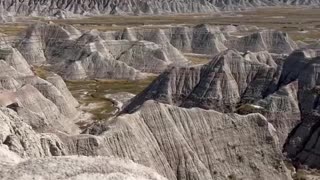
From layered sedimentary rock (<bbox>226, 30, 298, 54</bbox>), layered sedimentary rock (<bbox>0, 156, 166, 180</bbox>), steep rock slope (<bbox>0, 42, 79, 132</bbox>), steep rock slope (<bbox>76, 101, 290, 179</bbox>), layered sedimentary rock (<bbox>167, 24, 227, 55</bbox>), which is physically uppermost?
layered sedimentary rock (<bbox>0, 156, 166, 180</bbox>)

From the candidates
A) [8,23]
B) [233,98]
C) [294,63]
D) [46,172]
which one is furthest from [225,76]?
[8,23]

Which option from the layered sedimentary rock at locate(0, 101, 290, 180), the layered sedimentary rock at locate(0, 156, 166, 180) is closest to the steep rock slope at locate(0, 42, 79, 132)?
the layered sedimentary rock at locate(0, 101, 290, 180)

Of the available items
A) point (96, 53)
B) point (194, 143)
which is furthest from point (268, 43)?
point (194, 143)

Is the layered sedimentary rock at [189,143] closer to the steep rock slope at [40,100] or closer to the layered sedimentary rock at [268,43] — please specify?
the steep rock slope at [40,100]

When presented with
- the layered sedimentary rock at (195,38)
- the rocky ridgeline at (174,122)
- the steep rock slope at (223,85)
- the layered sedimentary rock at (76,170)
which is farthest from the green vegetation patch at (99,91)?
the layered sedimentary rock at (76,170)

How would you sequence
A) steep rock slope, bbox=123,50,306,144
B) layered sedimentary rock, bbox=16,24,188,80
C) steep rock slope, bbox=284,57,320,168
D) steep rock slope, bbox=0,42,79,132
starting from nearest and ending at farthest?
steep rock slope, bbox=284,57,320,168 → steep rock slope, bbox=0,42,79,132 → steep rock slope, bbox=123,50,306,144 → layered sedimentary rock, bbox=16,24,188,80

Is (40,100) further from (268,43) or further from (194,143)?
(268,43)

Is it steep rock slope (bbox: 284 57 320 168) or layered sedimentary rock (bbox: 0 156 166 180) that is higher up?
layered sedimentary rock (bbox: 0 156 166 180)

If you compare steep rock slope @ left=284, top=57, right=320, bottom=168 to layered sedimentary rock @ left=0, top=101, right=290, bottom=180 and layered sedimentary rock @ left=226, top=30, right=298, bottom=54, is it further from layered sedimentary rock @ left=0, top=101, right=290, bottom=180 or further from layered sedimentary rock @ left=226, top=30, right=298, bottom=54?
layered sedimentary rock @ left=226, top=30, right=298, bottom=54

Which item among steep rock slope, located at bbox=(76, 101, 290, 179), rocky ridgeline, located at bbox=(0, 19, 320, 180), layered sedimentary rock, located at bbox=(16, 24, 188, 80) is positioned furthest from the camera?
layered sedimentary rock, located at bbox=(16, 24, 188, 80)

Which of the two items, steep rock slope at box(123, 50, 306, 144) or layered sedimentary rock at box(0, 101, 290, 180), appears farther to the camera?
steep rock slope at box(123, 50, 306, 144)

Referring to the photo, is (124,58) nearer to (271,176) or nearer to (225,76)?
(225,76)
